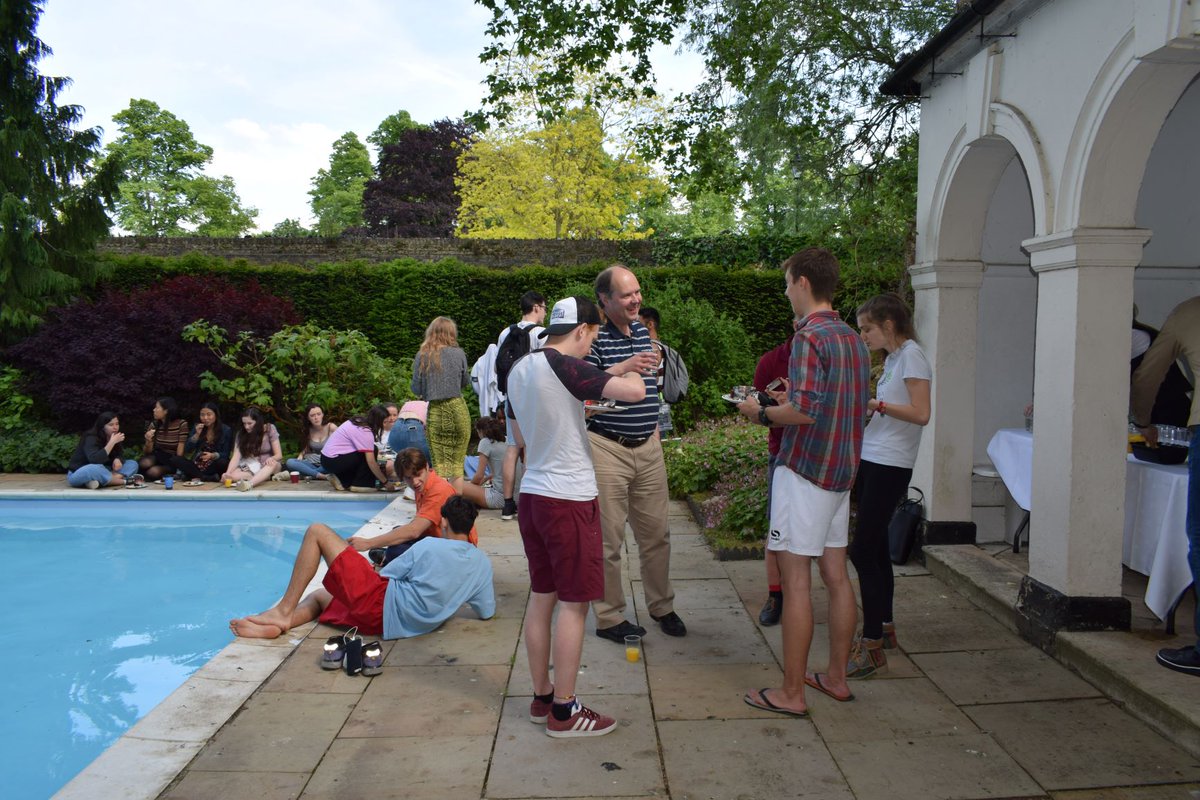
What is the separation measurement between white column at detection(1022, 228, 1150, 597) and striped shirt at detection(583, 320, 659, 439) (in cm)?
200

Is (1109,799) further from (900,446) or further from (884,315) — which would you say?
(884,315)

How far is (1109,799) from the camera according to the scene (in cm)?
310

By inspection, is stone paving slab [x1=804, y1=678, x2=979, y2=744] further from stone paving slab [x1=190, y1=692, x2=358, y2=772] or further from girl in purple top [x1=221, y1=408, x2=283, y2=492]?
girl in purple top [x1=221, y1=408, x2=283, y2=492]

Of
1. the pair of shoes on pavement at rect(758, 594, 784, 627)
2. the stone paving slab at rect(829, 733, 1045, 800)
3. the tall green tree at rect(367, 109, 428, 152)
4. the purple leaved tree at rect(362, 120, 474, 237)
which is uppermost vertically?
the tall green tree at rect(367, 109, 428, 152)

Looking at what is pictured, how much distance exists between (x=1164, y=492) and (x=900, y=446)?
1524 mm

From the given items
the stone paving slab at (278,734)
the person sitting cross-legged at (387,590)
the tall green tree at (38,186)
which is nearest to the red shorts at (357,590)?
the person sitting cross-legged at (387,590)

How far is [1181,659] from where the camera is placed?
12.8 ft

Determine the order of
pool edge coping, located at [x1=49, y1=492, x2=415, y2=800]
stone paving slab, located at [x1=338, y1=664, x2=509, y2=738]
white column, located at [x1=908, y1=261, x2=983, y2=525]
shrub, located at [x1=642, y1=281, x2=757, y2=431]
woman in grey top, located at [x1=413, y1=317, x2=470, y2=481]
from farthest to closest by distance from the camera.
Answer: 1. shrub, located at [x1=642, y1=281, x2=757, y2=431]
2. woman in grey top, located at [x1=413, y1=317, x2=470, y2=481]
3. white column, located at [x1=908, y1=261, x2=983, y2=525]
4. stone paving slab, located at [x1=338, y1=664, x2=509, y2=738]
5. pool edge coping, located at [x1=49, y1=492, x2=415, y2=800]

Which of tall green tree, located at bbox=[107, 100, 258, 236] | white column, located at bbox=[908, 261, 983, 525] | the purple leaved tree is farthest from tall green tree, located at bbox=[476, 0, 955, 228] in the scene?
tall green tree, located at bbox=[107, 100, 258, 236]

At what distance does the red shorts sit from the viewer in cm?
505

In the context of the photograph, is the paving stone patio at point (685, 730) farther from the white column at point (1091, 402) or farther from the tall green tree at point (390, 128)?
the tall green tree at point (390, 128)

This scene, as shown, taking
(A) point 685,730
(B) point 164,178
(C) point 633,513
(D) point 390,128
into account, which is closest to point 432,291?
(C) point 633,513

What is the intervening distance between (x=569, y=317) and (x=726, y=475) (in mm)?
4872

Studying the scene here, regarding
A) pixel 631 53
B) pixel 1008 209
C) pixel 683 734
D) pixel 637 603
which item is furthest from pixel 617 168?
pixel 683 734
